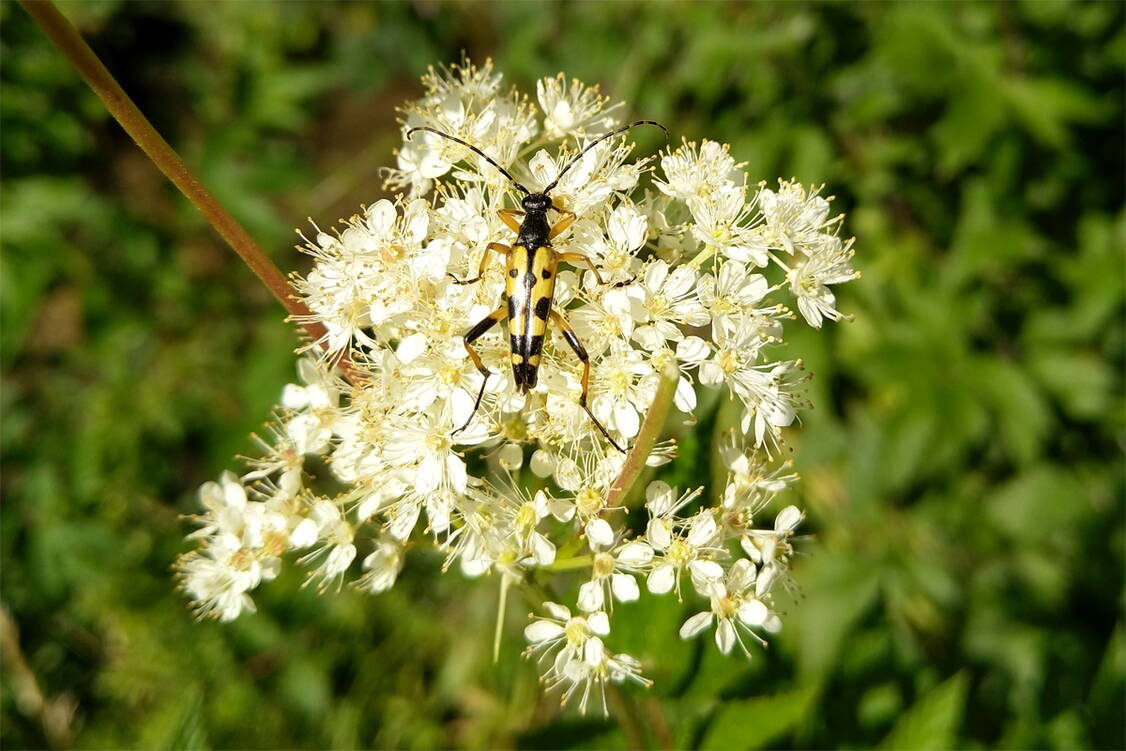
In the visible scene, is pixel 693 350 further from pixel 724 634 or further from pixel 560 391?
pixel 724 634

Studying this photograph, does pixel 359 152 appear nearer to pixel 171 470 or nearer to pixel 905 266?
pixel 171 470

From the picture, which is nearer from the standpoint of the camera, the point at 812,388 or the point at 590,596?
the point at 590,596

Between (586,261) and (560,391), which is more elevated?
(586,261)

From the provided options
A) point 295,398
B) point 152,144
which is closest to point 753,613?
point 295,398

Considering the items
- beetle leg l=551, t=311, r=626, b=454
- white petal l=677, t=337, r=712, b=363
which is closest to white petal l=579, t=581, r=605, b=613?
beetle leg l=551, t=311, r=626, b=454

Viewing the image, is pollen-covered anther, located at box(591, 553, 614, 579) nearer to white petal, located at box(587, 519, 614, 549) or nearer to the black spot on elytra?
white petal, located at box(587, 519, 614, 549)

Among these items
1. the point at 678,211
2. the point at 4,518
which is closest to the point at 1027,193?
the point at 678,211
